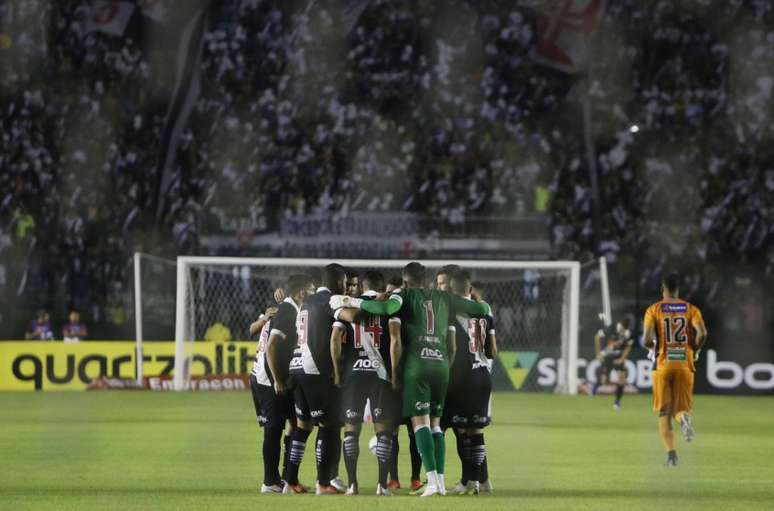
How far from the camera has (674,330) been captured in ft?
45.2

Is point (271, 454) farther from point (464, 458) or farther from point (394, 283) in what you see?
point (394, 283)

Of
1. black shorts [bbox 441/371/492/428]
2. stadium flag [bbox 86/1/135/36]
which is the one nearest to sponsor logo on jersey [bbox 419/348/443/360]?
black shorts [bbox 441/371/492/428]

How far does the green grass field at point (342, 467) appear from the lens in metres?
10.6

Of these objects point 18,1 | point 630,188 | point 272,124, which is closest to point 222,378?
point 272,124

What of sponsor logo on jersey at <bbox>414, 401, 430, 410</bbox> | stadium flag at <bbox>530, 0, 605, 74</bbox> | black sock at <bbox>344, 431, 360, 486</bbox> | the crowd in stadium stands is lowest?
black sock at <bbox>344, 431, 360, 486</bbox>

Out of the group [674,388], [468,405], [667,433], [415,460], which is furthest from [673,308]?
[415,460]

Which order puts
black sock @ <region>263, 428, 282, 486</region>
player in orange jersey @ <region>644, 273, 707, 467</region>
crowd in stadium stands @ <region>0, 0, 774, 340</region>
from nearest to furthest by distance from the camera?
black sock @ <region>263, 428, 282, 486</region>
player in orange jersey @ <region>644, 273, 707, 467</region>
crowd in stadium stands @ <region>0, 0, 774, 340</region>

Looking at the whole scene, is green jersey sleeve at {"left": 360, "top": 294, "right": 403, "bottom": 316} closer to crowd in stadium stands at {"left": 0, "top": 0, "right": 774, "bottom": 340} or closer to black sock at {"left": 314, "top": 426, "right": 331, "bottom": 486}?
black sock at {"left": 314, "top": 426, "right": 331, "bottom": 486}

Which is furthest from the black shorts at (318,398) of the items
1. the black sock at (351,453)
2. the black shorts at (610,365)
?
the black shorts at (610,365)

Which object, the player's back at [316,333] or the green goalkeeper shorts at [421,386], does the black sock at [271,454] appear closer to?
the player's back at [316,333]

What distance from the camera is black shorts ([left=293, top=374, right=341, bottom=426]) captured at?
1081 centimetres

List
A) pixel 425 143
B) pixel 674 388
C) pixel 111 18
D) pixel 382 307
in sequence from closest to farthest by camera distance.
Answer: pixel 382 307
pixel 674 388
pixel 111 18
pixel 425 143

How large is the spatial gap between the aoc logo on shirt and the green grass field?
14.8ft

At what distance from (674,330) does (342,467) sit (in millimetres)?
3393
